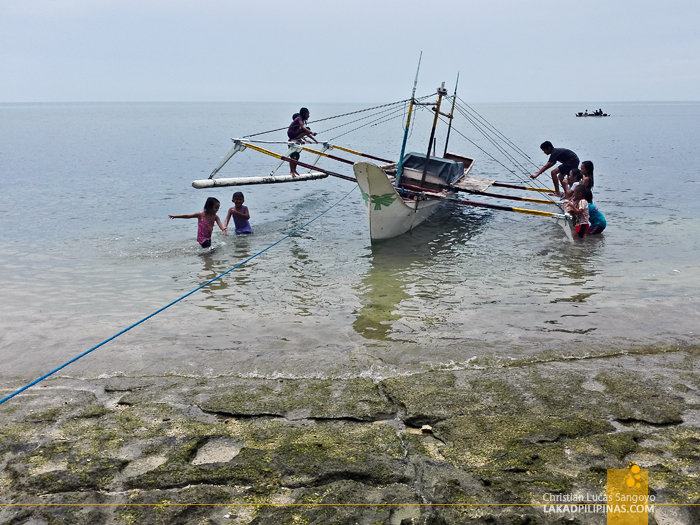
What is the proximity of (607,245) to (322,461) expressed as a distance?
9810 mm

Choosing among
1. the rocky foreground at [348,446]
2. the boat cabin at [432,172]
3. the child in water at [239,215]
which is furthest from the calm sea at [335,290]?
the boat cabin at [432,172]

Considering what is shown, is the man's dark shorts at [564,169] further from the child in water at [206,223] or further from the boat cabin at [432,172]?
the child in water at [206,223]

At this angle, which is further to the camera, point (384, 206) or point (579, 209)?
point (579, 209)

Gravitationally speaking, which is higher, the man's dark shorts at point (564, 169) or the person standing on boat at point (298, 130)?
the person standing on boat at point (298, 130)

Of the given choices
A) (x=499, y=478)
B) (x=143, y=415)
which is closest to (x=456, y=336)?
(x=499, y=478)

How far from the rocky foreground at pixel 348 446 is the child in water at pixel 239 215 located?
6738mm

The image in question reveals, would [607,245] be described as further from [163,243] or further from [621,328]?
[163,243]

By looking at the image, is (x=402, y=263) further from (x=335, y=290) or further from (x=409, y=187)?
(x=409, y=187)

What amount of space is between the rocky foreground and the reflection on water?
1.97m

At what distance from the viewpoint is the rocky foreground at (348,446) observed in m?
2.99

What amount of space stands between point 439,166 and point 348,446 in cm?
1070

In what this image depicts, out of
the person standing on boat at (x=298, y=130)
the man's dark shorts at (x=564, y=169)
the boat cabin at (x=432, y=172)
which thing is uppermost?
the person standing on boat at (x=298, y=130)

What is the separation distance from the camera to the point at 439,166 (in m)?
13.4

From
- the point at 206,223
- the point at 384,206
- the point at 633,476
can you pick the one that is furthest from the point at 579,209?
the point at 633,476
